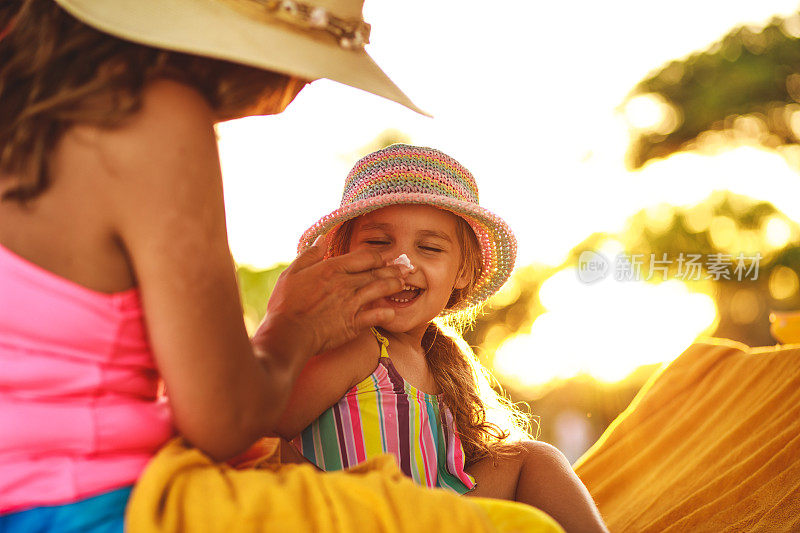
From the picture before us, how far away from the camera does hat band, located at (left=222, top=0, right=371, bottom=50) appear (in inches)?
49.9

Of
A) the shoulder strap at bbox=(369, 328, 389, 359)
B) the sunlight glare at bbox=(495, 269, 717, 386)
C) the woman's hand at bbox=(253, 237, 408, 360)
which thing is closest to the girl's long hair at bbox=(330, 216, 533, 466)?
the shoulder strap at bbox=(369, 328, 389, 359)

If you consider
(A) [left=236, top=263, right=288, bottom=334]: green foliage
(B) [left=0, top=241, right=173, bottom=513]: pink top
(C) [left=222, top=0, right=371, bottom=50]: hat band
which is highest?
(C) [left=222, top=0, right=371, bottom=50]: hat band

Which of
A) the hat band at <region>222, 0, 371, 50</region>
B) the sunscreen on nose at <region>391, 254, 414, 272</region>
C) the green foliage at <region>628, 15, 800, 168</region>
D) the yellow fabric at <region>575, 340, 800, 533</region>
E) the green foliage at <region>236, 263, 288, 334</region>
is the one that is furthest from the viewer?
the green foliage at <region>236, 263, 288, 334</region>

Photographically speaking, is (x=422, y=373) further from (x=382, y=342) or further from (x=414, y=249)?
A: (x=414, y=249)

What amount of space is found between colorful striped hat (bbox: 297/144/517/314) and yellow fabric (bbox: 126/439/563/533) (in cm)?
124

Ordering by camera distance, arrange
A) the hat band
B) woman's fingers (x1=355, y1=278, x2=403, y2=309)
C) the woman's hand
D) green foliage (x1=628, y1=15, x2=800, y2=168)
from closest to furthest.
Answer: the hat band → the woman's hand → woman's fingers (x1=355, y1=278, x2=403, y2=309) → green foliage (x1=628, y1=15, x2=800, y2=168)

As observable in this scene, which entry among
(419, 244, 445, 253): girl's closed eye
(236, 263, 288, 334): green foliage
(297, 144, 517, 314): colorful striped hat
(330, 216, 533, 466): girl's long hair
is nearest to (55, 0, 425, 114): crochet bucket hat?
→ (297, 144, 517, 314): colorful striped hat

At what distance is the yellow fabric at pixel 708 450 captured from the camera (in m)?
2.55

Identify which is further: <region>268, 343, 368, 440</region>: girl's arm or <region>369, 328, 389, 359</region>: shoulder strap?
<region>369, 328, 389, 359</region>: shoulder strap

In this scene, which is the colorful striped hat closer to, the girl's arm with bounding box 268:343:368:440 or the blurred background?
the girl's arm with bounding box 268:343:368:440

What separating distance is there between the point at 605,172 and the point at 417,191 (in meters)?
12.8

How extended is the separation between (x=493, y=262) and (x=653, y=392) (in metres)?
1.17

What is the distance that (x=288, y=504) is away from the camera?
3.84 feet

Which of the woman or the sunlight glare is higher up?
the woman
